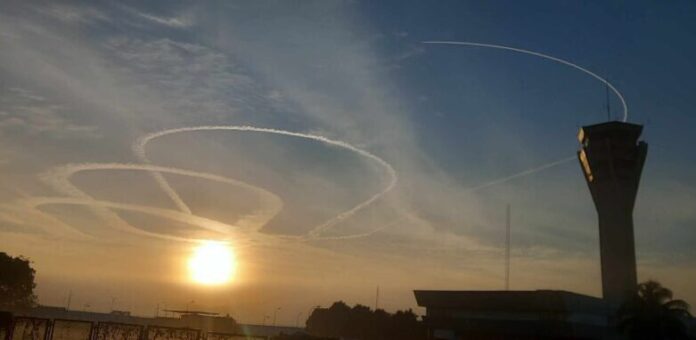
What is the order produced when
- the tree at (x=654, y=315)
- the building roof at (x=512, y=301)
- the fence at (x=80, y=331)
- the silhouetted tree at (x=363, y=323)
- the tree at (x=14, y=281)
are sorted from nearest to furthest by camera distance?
1. the fence at (x=80, y=331)
2. the tree at (x=654, y=315)
3. the building roof at (x=512, y=301)
4. the tree at (x=14, y=281)
5. the silhouetted tree at (x=363, y=323)

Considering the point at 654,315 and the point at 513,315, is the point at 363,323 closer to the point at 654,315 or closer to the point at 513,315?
the point at 513,315

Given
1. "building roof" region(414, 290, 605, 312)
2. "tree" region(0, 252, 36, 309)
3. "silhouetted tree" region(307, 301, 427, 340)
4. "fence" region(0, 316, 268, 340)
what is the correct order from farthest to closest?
"silhouetted tree" region(307, 301, 427, 340) → "tree" region(0, 252, 36, 309) → "building roof" region(414, 290, 605, 312) → "fence" region(0, 316, 268, 340)

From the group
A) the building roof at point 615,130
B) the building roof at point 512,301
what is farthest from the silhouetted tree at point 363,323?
the building roof at point 615,130

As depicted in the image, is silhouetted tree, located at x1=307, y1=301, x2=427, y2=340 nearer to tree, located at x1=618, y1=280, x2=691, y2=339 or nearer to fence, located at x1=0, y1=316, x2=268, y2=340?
tree, located at x1=618, y1=280, x2=691, y2=339

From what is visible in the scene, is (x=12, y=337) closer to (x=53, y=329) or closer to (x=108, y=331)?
(x=53, y=329)

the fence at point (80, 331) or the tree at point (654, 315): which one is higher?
the tree at point (654, 315)

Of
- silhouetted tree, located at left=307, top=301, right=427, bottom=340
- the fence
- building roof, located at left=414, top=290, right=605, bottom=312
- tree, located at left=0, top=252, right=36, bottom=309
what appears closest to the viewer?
the fence

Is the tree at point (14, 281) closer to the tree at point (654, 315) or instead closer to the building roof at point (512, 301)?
the building roof at point (512, 301)

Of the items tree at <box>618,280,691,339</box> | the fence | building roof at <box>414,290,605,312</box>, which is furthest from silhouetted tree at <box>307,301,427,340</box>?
the fence
